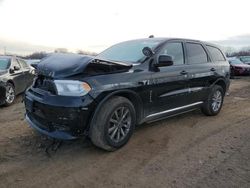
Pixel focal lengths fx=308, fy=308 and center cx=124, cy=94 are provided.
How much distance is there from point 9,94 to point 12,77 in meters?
0.61

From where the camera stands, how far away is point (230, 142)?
5.25 m

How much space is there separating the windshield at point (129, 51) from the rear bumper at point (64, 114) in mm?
1469

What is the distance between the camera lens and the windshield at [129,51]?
540 cm

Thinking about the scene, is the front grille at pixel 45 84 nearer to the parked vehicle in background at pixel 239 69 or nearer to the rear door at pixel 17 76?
the rear door at pixel 17 76

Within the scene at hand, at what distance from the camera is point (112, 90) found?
14.8ft

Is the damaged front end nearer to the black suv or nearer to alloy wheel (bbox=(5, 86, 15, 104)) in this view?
the black suv

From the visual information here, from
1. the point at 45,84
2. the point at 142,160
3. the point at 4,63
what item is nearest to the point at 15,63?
the point at 4,63

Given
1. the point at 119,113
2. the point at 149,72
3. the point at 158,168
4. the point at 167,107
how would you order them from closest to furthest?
the point at 158,168 → the point at 119,113 → the point at 149,72 → the point at 167,107

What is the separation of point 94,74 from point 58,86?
53cm

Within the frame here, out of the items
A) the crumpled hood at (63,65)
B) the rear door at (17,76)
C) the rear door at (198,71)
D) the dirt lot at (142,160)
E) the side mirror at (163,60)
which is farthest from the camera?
the rear door at (17,76)

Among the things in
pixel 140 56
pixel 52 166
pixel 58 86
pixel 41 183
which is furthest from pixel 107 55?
pixel 41 183

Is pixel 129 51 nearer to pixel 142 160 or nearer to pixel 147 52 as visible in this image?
pixel 147 52

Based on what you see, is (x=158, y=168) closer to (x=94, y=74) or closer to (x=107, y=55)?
(x=94, y=74)

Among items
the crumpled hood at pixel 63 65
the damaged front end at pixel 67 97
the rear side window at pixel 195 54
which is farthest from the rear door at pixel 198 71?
the crumpled hood at pixel 63 65
